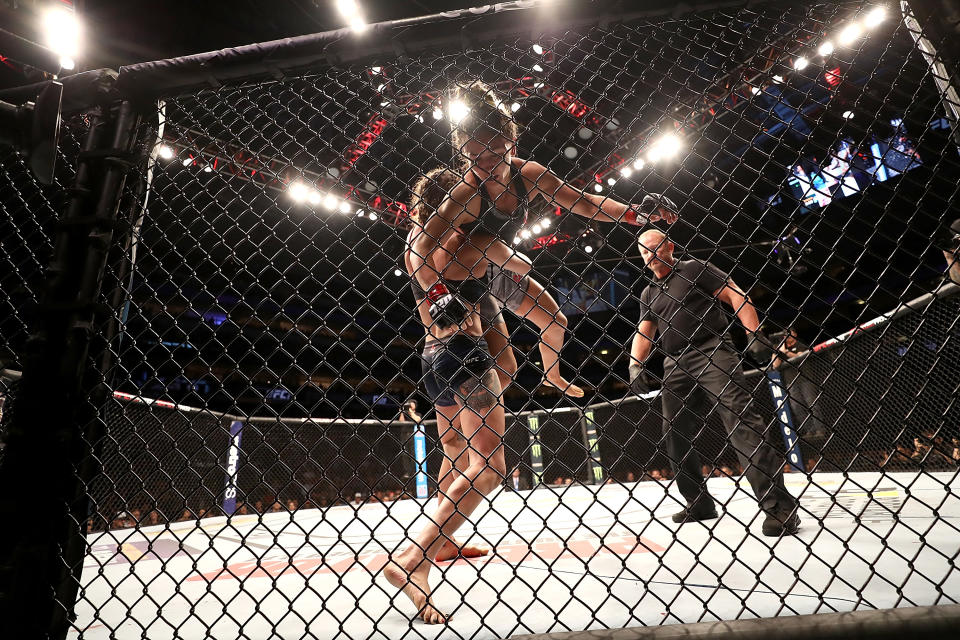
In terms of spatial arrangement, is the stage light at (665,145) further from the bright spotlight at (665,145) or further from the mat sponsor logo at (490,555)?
the mat sponsor logo at (490,555)

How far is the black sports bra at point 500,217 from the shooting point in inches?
58.6

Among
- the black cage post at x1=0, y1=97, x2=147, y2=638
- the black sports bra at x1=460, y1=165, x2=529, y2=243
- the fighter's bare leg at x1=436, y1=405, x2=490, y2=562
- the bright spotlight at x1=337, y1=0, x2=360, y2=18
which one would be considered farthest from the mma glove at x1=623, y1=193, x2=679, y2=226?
the bright spotlight at x1=337, y1=0, x2=360, y2=18

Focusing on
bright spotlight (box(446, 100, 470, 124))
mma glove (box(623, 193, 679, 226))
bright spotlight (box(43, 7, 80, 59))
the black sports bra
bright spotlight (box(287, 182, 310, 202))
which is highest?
bright spotlight (box(287, 182, 310, 202))

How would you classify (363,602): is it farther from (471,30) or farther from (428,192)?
(471,30)

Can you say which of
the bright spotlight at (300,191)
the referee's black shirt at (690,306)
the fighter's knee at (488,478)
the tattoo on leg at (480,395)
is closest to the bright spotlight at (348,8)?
the bright spotlight at (300,191)

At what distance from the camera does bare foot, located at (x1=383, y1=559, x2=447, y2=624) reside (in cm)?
118

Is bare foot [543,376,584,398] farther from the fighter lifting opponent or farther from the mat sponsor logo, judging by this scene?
the mat sponsor logo

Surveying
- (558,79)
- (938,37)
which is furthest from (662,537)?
(558,79)

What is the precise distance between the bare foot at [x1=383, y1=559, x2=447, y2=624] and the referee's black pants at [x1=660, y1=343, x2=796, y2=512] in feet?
3.43

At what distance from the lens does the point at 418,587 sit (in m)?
1.21

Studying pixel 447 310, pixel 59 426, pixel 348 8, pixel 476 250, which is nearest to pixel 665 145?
pixel 476 250

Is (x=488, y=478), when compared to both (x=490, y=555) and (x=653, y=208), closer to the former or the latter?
(x=490, y=555)

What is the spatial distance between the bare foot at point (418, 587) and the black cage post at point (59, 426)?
0.76 metres

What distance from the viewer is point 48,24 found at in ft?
4.41
